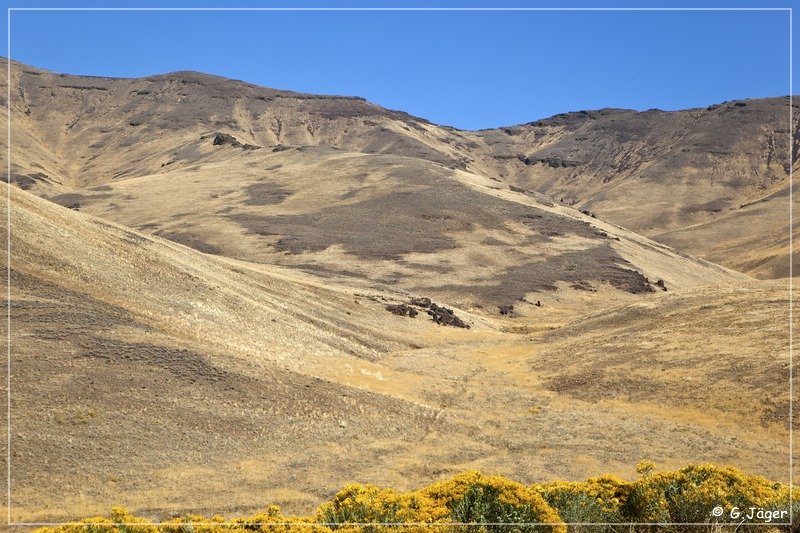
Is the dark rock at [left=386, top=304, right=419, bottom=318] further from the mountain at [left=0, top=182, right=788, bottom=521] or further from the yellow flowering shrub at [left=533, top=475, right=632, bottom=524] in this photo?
the yellow flowering shrub at [left=533, top=475, right=632, bottom=524]

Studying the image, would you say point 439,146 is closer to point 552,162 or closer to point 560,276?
point 552,162

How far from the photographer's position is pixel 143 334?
24.3 meters

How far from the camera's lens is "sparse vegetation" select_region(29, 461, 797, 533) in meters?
10.8

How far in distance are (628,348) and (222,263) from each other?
2228 cm

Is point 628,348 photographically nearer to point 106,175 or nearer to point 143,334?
point 143,334

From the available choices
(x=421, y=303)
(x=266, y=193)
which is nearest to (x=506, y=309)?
(x=421, y=303)

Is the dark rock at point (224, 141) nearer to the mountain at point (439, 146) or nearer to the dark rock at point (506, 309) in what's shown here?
the mountain at point (439, 146)

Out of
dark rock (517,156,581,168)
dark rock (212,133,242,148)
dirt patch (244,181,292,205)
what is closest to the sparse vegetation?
dirt patch (244,181,292,205)

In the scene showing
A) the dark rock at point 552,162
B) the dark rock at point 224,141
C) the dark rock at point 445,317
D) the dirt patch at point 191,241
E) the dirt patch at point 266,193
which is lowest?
the dark rock at point 445,317

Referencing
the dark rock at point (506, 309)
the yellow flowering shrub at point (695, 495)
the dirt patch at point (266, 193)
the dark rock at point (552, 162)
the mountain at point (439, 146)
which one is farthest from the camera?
the dark rock at point (552, 162)

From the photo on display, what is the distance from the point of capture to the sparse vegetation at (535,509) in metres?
10.8

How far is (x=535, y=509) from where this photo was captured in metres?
11.0

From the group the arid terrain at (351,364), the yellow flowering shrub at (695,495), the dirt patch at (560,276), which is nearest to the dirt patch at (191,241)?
the arid terrain at (351,364)

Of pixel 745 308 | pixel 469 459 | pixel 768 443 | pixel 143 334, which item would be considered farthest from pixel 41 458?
pixel 745 308
